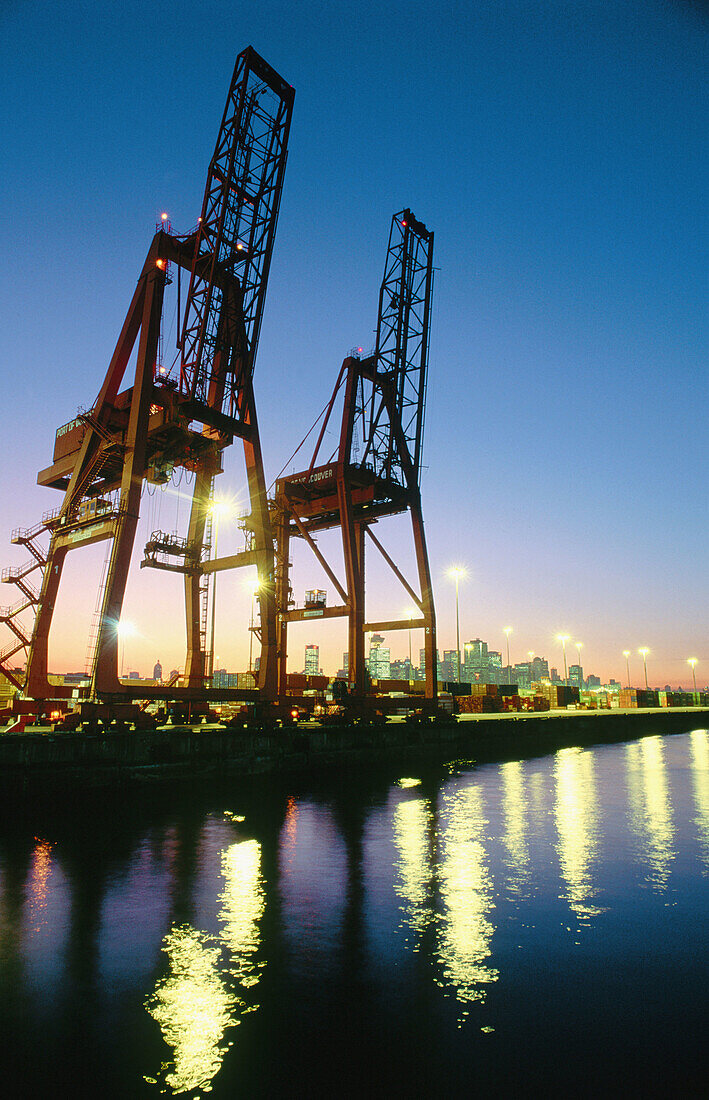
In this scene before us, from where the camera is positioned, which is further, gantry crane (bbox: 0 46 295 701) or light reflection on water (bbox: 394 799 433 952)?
gantry crane (bbox: 0 46 295 701)

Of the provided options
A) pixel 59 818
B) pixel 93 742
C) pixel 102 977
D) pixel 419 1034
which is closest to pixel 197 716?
pixel 93 742

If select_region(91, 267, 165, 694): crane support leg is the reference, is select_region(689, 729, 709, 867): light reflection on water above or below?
below

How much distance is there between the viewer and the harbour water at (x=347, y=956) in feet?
18.8

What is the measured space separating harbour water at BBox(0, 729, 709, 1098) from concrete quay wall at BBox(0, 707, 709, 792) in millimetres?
1643

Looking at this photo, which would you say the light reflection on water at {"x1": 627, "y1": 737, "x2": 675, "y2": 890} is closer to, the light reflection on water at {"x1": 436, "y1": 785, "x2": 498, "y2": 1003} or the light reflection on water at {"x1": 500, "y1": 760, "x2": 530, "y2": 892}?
the light reflection on water at {"x1": 500, "y1": 760, "x2": 530, "y2": 892}

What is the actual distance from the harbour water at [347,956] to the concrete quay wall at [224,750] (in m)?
1.64

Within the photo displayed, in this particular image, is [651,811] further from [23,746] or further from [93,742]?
[23,746]

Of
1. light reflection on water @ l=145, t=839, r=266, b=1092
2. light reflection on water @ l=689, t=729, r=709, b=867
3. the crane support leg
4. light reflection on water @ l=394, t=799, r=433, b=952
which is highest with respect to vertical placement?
the crane support leg

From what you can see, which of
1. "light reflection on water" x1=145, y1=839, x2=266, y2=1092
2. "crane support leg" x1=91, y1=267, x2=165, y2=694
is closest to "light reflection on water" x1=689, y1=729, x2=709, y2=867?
"light reflection on water" x1=145, y1=839, x2=266, y2=1092

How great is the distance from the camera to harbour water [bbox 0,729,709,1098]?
18.8ft

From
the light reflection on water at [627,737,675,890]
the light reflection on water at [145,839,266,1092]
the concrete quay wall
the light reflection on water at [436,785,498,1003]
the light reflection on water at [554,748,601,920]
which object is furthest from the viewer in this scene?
the concrete quay wall

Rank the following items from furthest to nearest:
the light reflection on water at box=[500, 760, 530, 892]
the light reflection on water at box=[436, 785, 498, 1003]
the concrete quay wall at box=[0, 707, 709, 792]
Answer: the concrete quay wall at box=[0, 707, 709, 792], the light reflection on water at box=[500, 760, 530, 892], the light reflection on water at box=[436, 785, 498, 1003]

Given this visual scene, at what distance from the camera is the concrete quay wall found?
731 inches

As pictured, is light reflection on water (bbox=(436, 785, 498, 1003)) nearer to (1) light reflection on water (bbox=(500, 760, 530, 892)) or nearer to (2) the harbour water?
(2) the harbour water
